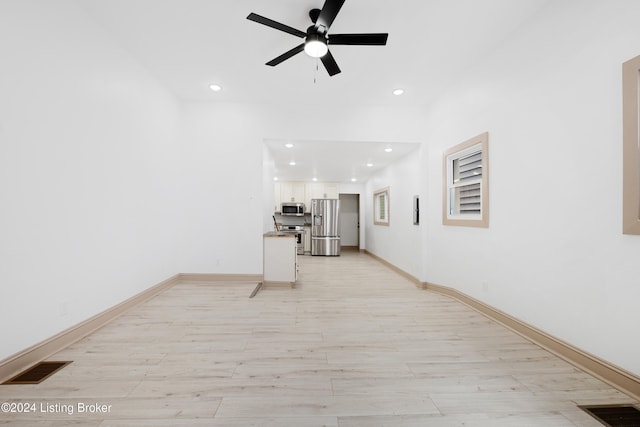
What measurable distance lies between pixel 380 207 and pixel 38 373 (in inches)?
257

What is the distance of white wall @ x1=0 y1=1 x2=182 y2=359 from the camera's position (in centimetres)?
177

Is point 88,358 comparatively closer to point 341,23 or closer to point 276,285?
point 276,285

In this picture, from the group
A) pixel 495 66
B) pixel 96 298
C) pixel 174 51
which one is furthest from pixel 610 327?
pixel 174 51

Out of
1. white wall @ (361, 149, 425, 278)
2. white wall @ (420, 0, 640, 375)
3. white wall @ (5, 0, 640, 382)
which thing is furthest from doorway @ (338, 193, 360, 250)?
white wall @ (420, 0, 640, 375)

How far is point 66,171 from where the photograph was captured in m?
2.17

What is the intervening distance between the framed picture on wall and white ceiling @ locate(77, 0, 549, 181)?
109 inches

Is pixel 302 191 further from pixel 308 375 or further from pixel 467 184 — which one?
pixel 308 375

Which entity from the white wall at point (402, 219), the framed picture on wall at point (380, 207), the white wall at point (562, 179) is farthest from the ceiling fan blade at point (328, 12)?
the framed picture on wall at point (380, 207)

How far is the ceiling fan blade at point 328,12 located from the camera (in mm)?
1885

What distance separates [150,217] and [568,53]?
4.71 meters

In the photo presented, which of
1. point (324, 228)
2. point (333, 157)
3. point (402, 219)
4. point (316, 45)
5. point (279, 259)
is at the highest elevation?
point (316, 45)

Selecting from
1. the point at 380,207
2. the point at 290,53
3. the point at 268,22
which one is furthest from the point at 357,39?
the point at 380,207

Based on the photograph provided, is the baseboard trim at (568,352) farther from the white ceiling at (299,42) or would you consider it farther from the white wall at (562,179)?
the white ceiling at (299,42)

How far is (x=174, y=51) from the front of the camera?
2.84 metres
